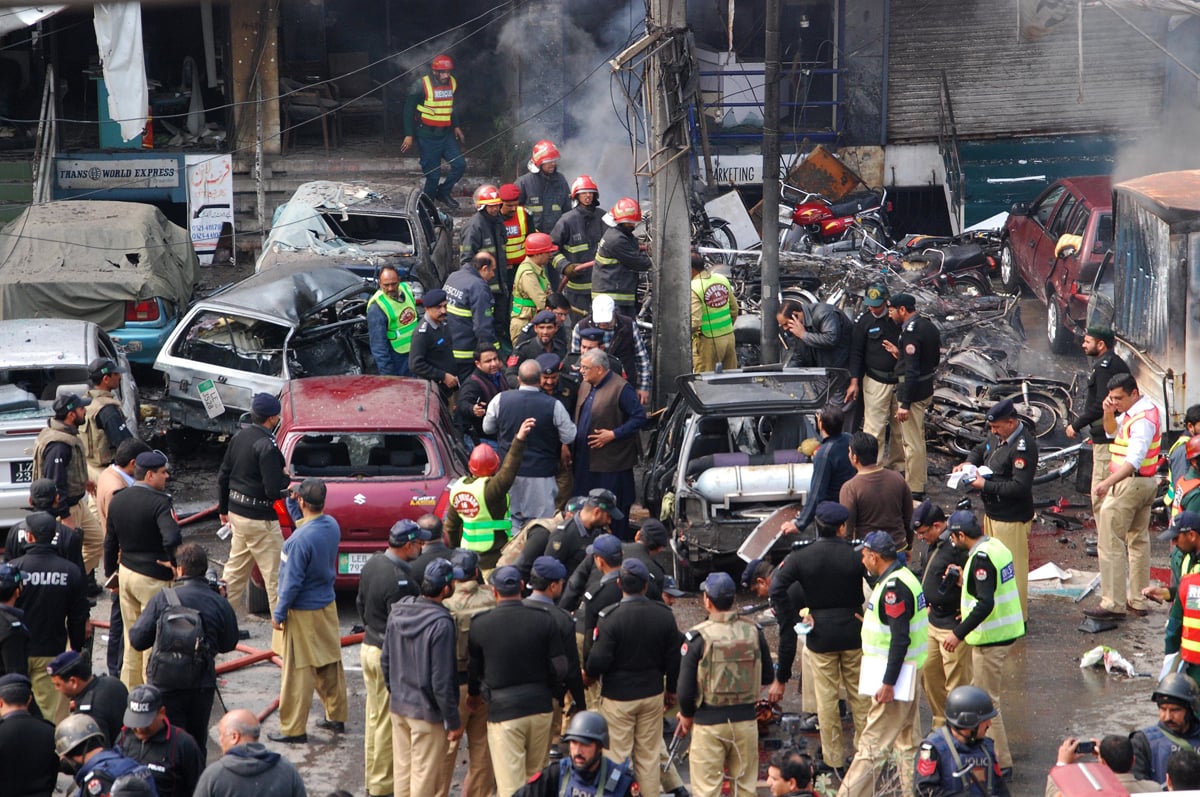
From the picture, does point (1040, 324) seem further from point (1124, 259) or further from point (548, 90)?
point (548, 90)

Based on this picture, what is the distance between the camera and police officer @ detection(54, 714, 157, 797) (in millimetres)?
6473

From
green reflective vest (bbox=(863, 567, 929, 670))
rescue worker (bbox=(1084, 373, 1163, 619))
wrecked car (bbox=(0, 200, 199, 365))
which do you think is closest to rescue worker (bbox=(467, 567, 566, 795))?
green reflective vest (bbox=(863, 567, 929, 670))

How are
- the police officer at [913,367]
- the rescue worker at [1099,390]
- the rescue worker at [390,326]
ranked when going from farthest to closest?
the rescue worker at [390,326], the police officer at [913,367], the rescue worker at [1099,390]

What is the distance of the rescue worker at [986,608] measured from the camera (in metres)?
8.55

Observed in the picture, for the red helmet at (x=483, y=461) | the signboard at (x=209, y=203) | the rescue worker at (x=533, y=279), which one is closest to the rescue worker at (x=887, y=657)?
the red helmet at (x=483, y=461)

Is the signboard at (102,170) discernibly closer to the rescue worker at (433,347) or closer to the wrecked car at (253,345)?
the wrecked car at (253,345)

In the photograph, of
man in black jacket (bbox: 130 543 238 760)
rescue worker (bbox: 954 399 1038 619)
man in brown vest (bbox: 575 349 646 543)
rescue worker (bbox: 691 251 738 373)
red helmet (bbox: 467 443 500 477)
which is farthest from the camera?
rescue worker (bbox: 691 251 738 373)

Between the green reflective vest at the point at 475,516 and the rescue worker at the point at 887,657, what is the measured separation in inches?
104

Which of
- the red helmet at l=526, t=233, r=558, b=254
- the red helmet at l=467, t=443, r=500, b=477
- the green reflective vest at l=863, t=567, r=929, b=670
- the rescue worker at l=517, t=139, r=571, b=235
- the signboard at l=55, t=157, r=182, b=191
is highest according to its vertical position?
the signboard at l=55, t=157, r=182, b=191

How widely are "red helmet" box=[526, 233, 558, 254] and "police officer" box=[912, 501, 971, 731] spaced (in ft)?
20.3

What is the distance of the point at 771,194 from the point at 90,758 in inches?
364

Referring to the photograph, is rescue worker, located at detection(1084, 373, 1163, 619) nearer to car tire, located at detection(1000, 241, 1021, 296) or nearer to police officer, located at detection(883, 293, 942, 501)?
police officer, located at detection(883, 293, 942, 501)

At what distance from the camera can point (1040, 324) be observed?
18250mm

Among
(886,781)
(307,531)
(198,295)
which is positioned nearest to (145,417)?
(198,295)
